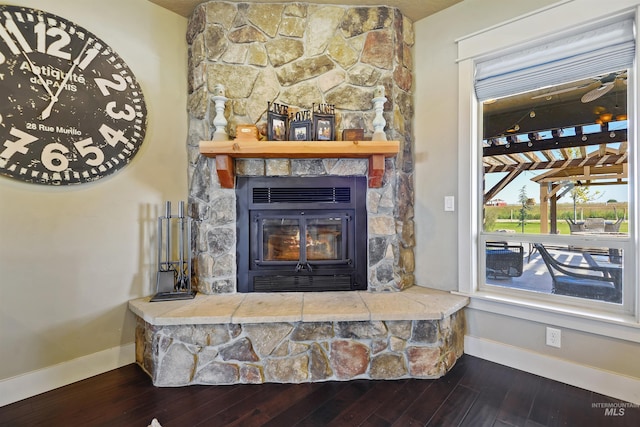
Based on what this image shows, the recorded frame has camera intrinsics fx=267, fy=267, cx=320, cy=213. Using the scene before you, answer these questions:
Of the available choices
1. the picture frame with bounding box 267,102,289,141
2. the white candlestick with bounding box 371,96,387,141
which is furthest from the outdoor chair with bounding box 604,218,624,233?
the picture frame with bounding box 267,102,289,141

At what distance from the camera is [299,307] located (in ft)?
5.82

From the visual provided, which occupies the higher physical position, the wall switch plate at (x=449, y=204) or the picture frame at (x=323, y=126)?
the picture frame at (x=323, y=126)

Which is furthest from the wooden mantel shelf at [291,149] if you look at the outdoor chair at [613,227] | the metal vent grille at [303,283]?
the outdoor chair at [613,227]

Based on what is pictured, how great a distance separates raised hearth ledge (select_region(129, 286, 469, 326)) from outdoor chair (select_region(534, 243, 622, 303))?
23.7 inches

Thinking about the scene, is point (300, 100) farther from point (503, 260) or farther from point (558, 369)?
point (558, 369)

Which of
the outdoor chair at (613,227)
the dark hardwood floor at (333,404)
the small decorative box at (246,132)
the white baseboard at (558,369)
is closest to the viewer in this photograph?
the dark hardwood floor at (333,404)

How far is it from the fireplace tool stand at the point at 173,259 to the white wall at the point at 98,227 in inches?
4.0

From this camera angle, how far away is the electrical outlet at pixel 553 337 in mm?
1703

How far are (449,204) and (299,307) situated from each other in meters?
1.40

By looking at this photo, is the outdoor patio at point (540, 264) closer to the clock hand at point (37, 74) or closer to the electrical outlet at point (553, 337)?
the electrical outlet at point (553, 337)

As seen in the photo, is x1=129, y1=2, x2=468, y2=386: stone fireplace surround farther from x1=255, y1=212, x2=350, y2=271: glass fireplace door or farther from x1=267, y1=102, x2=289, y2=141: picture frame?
x1=255, y1=212, x2=350, y2=271: glass fireplace door

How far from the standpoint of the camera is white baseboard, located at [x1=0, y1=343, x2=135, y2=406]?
5.07 feet

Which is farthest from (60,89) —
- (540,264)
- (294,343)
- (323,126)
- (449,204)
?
(540,264)

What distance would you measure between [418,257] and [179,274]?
1.96 metres
